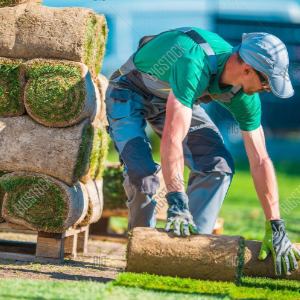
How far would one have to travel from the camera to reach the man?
2473 mm

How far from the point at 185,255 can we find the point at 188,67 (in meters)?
1.08

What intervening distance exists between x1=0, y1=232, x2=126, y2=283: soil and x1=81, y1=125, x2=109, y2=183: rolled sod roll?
28.4 inches

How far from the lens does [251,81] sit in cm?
264

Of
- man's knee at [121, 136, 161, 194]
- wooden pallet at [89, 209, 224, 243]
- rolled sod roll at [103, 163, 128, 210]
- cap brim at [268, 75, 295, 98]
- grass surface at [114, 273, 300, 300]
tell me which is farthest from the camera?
rolled sod roll at [103, 163, 128, 210]

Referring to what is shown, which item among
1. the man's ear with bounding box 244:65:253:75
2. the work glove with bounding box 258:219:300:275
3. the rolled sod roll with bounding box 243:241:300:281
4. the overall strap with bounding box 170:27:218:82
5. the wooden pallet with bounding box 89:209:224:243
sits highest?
the overall strap with bounding box 170:27:218:82

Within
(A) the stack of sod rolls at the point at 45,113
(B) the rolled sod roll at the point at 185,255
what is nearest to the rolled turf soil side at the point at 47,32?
(A) the stack of sod rolls at the point at 45,113

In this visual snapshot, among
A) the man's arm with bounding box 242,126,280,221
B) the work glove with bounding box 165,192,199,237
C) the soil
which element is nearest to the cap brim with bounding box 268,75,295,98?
the man's arm with bounding box 242,126,280,221

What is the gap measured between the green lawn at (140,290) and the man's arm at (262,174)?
547mm

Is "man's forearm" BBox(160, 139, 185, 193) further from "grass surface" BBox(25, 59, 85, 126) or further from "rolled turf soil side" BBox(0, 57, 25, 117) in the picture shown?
"rolled turf soil side" BBox(0, 57, 25, 117)

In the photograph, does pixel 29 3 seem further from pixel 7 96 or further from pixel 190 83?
pixel 190 83

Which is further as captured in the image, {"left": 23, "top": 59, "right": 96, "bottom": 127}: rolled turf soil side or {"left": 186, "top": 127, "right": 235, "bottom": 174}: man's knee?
{"left": 23, "top": 59, "right": 96, "bottom": 127}: rolled turf soil side

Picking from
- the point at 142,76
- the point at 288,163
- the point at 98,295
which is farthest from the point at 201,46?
the point at 288,163

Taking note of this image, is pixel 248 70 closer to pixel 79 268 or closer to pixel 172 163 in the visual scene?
pixel 172 163

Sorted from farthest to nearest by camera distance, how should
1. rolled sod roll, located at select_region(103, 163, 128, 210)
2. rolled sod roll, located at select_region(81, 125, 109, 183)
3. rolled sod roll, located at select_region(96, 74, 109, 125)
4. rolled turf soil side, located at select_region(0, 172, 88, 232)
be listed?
1. rolled sod roll, located at select_region(103, 163, 128, 210)
2. rolled sod roll, located at select_region(96, 74, 109, 125)
3. rolled sod roll, located at select_region(81, 125, 109, 183)
4. rolled turf soil side, located at select_region(0, 172, 88, 232)
